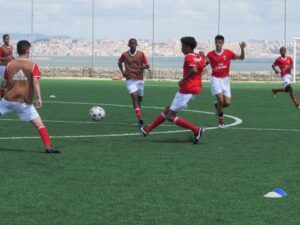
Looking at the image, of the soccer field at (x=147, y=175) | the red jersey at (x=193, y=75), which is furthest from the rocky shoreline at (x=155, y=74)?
the red jersey at (x=193, y=75)

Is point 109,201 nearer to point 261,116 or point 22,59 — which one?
point 22,59

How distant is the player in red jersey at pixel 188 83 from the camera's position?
14.2 metres

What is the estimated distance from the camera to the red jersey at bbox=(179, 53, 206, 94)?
14.2 metres

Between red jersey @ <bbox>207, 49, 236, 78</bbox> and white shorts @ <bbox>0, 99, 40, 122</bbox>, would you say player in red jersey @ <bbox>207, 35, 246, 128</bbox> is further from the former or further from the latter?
white shorts @ <bbox>0, 99, 40, 122</bbox>

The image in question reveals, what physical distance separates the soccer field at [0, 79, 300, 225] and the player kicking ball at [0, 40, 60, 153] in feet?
1.85

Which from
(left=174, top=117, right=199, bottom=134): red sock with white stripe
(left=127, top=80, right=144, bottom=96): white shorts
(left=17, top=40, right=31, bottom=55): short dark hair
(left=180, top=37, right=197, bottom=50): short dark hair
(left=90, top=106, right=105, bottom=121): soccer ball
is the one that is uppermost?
(left=180, top=37, right=197, bottom=50): short dark hair

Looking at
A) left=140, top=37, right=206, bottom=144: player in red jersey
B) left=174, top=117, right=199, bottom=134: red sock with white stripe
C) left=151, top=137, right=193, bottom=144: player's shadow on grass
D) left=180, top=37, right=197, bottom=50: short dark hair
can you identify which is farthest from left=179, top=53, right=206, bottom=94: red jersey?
left=151, top=137, right=193, bottom=144: player's shadow on grass

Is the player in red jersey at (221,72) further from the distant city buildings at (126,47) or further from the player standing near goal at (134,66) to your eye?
the distant city buildings at (126,47)

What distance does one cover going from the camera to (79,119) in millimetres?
19562

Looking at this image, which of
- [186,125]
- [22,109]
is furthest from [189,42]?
[22,109]

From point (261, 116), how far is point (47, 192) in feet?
42.6

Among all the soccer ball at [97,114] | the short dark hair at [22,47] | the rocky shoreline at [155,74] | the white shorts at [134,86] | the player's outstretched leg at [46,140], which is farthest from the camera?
the rocky shoreline at [155,74]

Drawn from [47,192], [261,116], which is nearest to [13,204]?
[47,192]

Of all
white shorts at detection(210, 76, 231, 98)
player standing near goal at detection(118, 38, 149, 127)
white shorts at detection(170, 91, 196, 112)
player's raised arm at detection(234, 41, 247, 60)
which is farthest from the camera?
player standing near goal at detection(118, 38, 149, 127)
